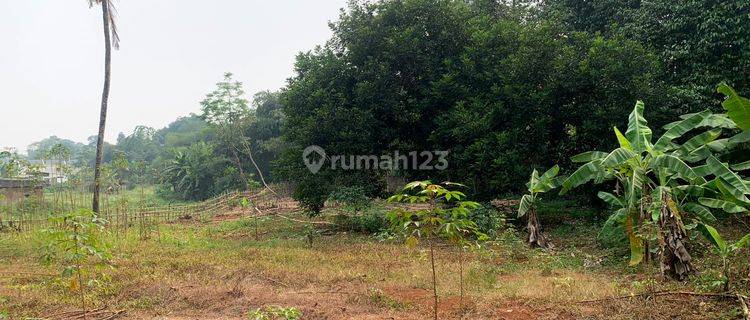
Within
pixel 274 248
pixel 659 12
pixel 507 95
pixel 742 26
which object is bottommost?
pixel 274 248

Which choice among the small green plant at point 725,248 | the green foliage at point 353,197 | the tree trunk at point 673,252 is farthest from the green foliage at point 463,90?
the small green plant at point 725,248

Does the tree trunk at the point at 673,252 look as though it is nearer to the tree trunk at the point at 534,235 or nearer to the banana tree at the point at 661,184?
the banana tree at the point at 661,184

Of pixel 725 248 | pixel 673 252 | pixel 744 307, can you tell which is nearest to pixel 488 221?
pixel 673 252

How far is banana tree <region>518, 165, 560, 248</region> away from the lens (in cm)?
789

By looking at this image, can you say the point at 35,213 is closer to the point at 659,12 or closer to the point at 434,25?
the point at 434,25

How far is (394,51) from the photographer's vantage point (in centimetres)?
1227

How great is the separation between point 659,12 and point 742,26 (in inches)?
77.0

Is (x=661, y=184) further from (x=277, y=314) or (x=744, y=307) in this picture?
(x=277, y=314)

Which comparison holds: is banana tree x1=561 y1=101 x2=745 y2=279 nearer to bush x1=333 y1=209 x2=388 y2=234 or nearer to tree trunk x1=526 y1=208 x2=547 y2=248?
tree trunk x1=526 y1=208 x2=547 y2=248

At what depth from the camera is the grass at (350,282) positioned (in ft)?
17.2

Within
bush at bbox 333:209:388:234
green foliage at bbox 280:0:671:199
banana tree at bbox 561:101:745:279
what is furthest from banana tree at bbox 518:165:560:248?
bush at bbox 333:209:388:234

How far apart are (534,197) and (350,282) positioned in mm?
4191

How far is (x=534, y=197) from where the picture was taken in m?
9.02

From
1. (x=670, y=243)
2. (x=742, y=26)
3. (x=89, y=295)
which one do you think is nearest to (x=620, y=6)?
(x=742, y=26)
